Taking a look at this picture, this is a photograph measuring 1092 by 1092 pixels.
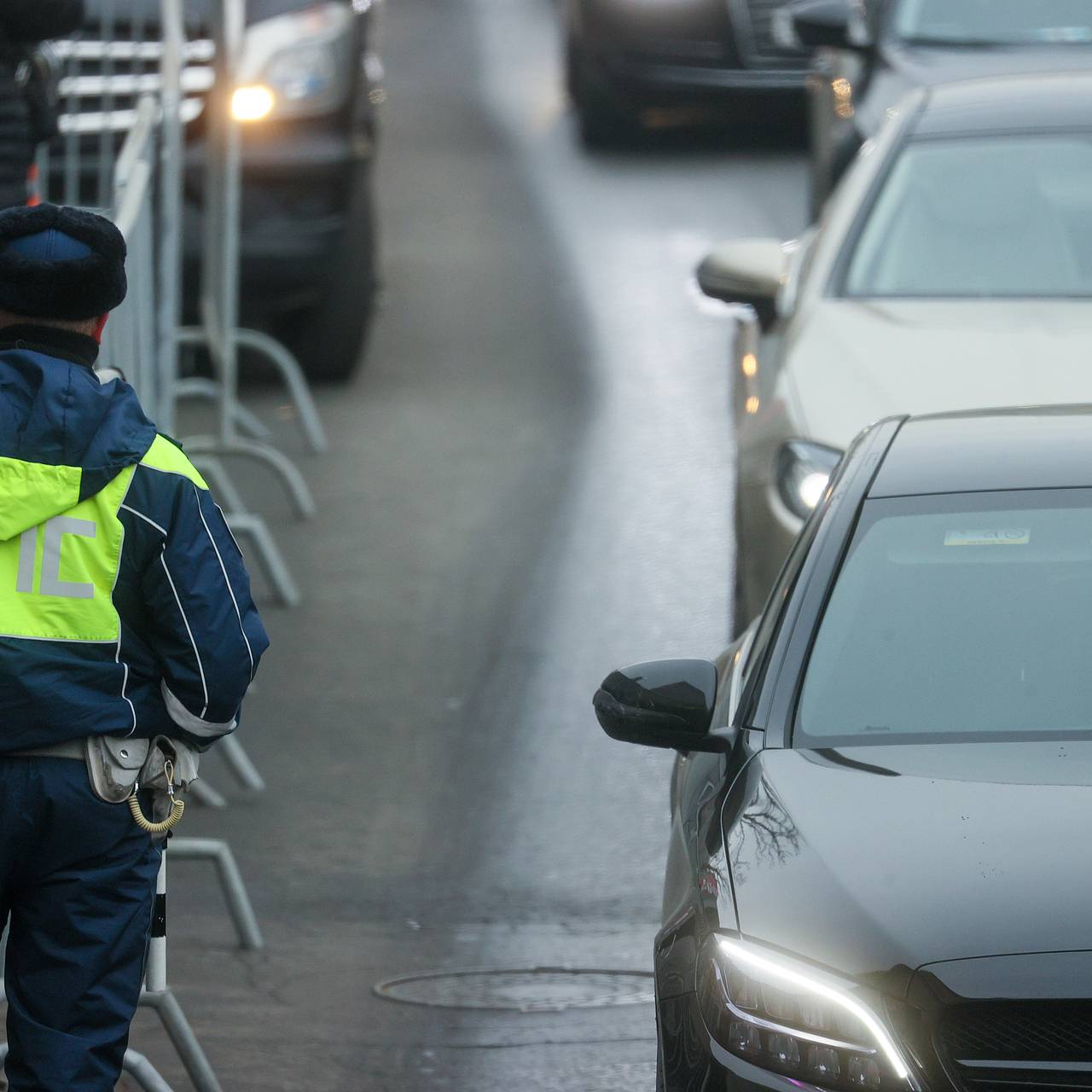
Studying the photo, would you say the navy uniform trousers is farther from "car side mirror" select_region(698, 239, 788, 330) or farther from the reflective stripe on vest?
"car side mirror" select_region(698, 239, 788, 330)

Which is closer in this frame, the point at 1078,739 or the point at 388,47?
the point at 1078,739

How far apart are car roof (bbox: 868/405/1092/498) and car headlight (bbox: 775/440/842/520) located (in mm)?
1099

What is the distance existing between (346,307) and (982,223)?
4.02 metres

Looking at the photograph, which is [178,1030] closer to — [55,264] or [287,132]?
[55,264]

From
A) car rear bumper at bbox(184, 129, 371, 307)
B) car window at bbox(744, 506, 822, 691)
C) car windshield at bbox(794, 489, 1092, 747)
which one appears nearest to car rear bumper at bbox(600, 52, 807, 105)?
car rear bumper at bbox(184, 129, 371, 307)

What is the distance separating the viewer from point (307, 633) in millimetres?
7812

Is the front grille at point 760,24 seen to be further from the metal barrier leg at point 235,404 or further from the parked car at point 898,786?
the parked car at point 898,786

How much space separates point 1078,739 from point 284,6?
6837 millimetres

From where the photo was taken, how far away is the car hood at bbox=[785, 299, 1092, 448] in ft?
19.1

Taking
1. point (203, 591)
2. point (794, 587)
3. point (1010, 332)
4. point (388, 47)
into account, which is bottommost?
point (388, 47)

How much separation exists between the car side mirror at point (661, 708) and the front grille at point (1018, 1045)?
933mm

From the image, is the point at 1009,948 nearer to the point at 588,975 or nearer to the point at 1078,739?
the point at 1078,739

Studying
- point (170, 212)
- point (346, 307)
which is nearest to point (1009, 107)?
point (170, 212)

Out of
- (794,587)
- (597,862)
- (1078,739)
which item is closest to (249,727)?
(597,862)
